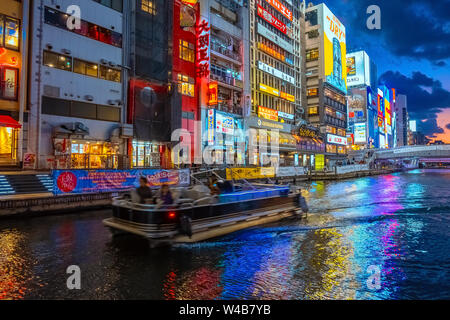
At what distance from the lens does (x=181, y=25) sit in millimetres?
35344

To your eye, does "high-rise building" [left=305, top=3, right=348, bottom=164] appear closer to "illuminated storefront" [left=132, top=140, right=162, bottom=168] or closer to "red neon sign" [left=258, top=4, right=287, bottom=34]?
"red neon sign" [left=258, top=4, right=287, bottom=34]

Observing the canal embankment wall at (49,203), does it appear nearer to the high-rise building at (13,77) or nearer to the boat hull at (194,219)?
the boat hull at (194,219)

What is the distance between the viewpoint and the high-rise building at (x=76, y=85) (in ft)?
75.3

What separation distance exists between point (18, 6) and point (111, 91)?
9212 millimetres

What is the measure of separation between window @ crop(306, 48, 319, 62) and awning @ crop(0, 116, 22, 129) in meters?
71.5

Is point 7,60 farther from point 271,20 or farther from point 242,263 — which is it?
point 271,20

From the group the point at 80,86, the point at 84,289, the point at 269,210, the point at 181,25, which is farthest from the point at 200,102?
the point at 84,289

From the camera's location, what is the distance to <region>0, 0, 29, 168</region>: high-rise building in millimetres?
21450

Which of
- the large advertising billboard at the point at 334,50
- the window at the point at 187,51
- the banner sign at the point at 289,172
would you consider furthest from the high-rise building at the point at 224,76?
the large advertising billboard at the point at 334,50

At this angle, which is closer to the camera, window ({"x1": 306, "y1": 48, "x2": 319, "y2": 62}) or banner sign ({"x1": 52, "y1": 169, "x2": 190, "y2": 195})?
banner sign ({"x1": 52, "y1": 169, "x2": 190, "y2": 195})

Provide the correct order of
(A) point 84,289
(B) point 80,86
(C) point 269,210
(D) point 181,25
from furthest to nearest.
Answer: (D) point 181,25, (B) point 80,86, (C) point 269,210, (A) point 84,289

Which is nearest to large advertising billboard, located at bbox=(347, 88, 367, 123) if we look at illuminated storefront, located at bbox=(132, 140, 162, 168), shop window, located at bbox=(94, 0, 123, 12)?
illuminated storefront, located at bbox=(132, 140, 162, 168)

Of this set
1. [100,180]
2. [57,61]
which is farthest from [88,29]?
[100,180]

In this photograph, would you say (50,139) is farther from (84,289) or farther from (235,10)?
(235,10)
